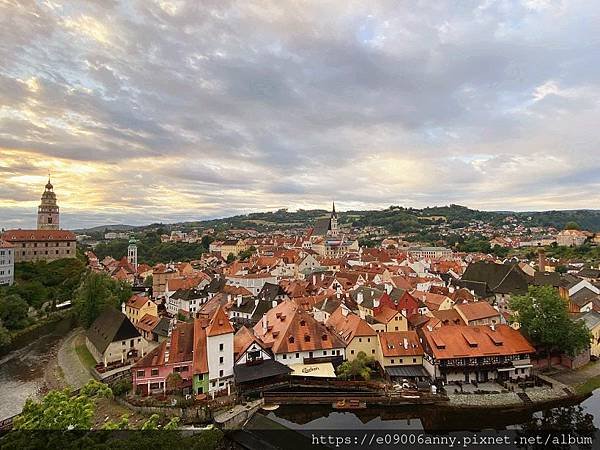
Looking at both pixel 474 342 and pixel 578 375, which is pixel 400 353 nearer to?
pixel 474 342

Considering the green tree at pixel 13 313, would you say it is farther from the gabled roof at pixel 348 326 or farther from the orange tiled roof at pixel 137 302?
the gabled roof at pixel 348 326

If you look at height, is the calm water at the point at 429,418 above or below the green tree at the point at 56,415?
below

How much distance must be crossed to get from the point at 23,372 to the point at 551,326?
145 ft

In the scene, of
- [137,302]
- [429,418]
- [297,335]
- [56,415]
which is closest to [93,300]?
[137,302]

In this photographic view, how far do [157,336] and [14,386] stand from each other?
39.9 ft

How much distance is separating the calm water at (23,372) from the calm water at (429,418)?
18.8 meters

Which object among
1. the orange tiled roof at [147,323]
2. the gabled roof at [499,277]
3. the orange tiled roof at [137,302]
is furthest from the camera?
the gabled roof at [499,277]

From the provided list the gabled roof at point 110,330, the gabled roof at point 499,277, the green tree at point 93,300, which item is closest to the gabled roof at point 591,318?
the gabled roof at point 499,277

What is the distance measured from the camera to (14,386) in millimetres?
29594

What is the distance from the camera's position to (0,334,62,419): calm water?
88.4 feet

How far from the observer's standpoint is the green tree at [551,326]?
28.6 meters

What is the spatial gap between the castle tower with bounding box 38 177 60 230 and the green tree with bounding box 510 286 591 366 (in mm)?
104281

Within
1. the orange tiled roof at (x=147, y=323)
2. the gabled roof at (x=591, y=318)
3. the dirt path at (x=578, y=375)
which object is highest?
the gabled roof at (x=591, y=318)

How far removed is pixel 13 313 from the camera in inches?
1722
